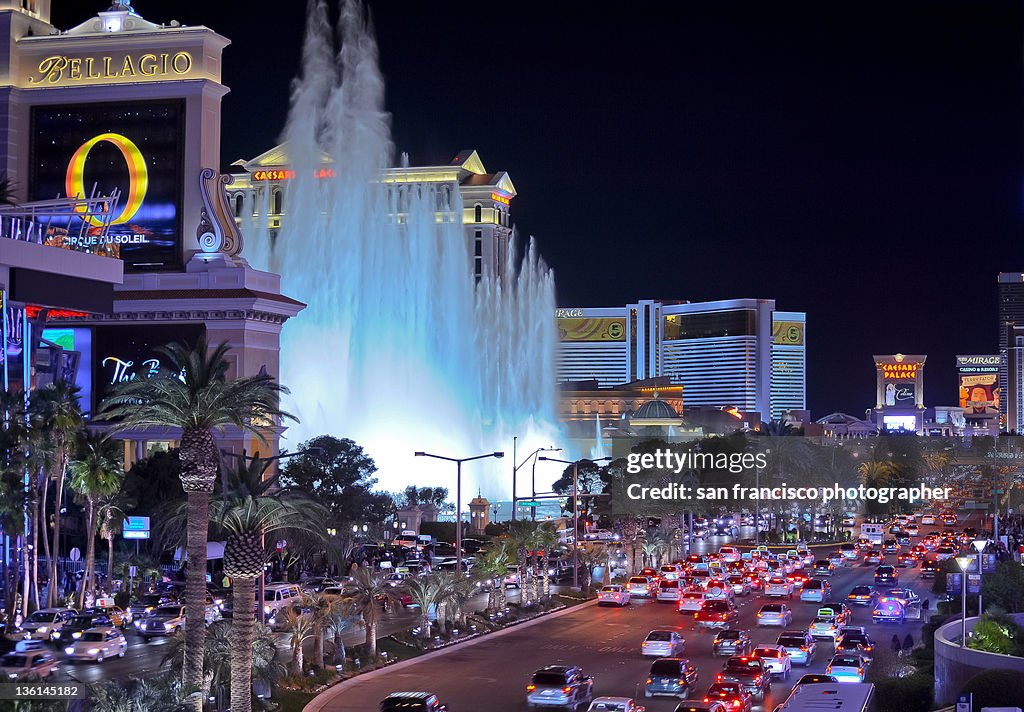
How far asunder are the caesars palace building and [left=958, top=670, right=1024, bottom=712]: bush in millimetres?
50188

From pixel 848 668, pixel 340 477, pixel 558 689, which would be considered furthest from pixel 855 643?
pixel 340 477

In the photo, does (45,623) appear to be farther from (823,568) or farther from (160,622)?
(823,568)

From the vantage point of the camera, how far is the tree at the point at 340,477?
67.1m

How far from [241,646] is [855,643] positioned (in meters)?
16.6

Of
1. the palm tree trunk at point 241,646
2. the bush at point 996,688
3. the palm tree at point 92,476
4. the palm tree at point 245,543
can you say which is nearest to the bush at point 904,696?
the bush at point 996,688

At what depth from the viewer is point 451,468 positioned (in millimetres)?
86875

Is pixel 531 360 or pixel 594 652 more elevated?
pixel 531 360

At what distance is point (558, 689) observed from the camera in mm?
28516

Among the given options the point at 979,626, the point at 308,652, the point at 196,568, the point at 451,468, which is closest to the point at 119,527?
the point at 308,652

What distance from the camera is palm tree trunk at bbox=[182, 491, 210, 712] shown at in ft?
85.0

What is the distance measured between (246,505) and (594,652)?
14455mm

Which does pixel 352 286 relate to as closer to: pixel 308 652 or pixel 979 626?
pixel 308 652

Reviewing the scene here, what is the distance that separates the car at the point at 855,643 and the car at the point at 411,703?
502 inches

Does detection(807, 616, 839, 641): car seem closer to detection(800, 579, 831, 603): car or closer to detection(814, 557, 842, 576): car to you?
detection(800, 579, 831, 603): car
